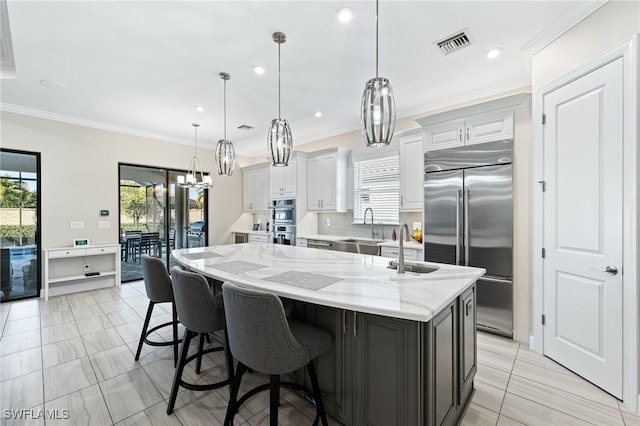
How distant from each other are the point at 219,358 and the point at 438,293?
7.17ft

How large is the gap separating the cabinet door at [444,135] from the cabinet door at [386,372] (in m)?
2.70

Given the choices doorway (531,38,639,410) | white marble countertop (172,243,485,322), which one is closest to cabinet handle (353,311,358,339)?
white marble countertop (172,243,485,322)

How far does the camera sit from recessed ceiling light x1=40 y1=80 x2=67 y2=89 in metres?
3.43

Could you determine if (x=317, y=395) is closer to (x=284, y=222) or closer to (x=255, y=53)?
(x=255, y=53)

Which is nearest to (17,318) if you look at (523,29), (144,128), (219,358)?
(219,358)

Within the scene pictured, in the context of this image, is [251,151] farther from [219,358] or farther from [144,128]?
[219,358]

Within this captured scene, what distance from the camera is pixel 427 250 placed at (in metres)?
3.64

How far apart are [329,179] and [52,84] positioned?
3.92 m

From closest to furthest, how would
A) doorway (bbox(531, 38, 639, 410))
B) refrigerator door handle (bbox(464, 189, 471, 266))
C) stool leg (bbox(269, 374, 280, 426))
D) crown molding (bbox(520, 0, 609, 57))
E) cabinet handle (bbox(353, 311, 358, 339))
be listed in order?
stool leg (bbox(269, 374, 280, 426))
cabinet handle (bbox(353, 311, 358, 339))
doorway (bbox(531, 38, 639, 410))
crown molding (bbox(520, 0, 609, 57))
refrigerator door handle (bbox(464, 189, 471, 266))

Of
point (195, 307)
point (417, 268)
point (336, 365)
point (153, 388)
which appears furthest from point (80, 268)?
point (417, 268)

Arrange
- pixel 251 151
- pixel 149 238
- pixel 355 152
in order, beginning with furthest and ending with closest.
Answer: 1. pixel 251 151
2. pixel 149 238
3. pixel 355 152

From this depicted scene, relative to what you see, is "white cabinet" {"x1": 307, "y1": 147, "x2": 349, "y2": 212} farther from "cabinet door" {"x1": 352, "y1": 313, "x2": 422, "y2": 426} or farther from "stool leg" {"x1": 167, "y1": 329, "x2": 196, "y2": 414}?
"cabinet door" {"x1": 352, "y1": 313, "x2": 422, "y2": 426}

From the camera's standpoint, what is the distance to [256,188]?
668cm

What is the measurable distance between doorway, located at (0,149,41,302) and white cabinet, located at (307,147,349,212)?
441cm
